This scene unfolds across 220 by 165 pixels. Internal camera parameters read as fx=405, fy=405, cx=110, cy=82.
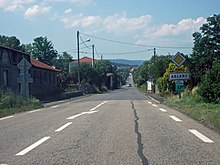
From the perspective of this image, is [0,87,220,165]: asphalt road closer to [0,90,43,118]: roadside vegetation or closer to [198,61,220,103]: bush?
[198,61,220,103]: bush

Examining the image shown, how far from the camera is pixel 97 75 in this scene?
308 feet

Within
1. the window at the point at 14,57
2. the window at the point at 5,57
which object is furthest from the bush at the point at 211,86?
the window at the point at 14,57

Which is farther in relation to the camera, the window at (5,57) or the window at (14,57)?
the window at (14,57)

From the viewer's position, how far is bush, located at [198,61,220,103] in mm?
22172

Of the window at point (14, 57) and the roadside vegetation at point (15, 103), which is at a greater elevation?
the window at point (14, 57)

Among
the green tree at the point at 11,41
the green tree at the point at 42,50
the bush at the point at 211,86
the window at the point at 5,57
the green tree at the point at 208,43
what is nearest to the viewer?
the bush at the point at 211,86

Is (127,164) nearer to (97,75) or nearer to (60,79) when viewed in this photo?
(60,79)

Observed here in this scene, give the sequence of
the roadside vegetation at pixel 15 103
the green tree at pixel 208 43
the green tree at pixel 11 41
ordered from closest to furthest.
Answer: the roadside vegetation at pixel 15 103 → the green tree at pixel 208 43 → the green tree at pixel 11 41

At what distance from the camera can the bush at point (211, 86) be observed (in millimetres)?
22172

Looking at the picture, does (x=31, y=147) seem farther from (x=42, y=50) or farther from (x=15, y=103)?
(x=42, y=50)

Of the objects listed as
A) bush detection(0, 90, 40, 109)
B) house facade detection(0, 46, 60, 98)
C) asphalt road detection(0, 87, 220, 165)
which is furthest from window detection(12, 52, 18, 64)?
asphalt road detection(0, 87, 220, 165)

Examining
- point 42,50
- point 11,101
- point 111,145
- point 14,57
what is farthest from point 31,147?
point 42,50

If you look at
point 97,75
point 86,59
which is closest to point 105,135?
point 97,75

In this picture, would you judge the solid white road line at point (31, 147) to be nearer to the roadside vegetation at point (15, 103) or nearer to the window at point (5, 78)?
the roadside vegetation at point (15, 103)
